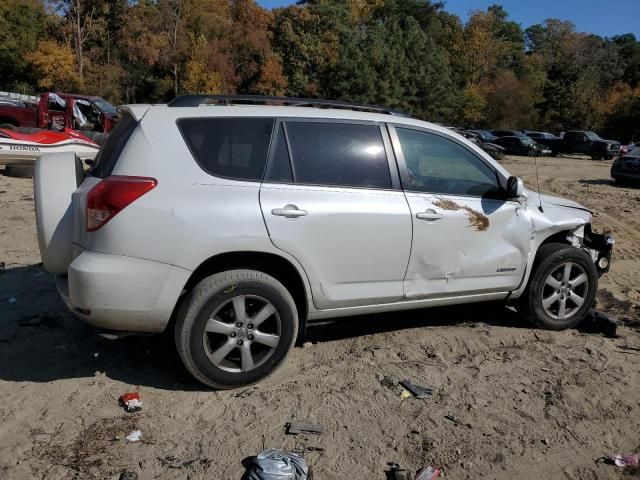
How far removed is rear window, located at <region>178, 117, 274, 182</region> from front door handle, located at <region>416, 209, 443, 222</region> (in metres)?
1.17

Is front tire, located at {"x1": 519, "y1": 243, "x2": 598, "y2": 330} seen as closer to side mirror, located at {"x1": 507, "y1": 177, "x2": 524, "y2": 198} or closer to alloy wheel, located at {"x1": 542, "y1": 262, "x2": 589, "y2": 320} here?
alloy wheel, located at {"x1": 542, "y1": 262, "x2": 589, "y2": 320}

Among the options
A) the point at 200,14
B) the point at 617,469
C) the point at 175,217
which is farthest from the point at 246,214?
the point at 200,14

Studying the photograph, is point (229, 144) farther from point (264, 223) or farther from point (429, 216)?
point (429, 216)

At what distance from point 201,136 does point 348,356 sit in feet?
6.34

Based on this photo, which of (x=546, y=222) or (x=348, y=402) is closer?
(x=348, y=402)

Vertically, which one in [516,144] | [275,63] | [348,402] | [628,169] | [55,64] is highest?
[275,63]

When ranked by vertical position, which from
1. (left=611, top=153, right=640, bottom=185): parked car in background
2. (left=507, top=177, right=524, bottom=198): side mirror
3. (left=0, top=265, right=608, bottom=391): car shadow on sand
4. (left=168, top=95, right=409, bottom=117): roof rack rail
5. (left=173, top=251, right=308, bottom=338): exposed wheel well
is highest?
(left=168, top=95, right=409, bottom=117): roof rack rail

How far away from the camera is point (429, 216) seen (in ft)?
14.4

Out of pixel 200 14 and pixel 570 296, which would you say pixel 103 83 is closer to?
pixel 200 14

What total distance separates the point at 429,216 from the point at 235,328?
5.19 ft

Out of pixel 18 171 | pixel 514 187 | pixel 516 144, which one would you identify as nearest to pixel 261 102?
pixel 514 187

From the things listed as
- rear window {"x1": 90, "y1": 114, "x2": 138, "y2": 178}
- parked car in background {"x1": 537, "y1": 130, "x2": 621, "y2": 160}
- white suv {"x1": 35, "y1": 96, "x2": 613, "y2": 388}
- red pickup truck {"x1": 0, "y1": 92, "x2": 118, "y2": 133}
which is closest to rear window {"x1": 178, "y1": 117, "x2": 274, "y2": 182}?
white suv {"x1": 35, "y1": 96, "x2": 613, "y2": 388}

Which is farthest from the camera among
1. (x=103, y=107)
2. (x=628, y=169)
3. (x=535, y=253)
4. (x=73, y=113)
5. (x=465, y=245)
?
(x=628, y=169)

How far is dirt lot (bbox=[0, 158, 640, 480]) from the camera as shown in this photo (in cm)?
327
